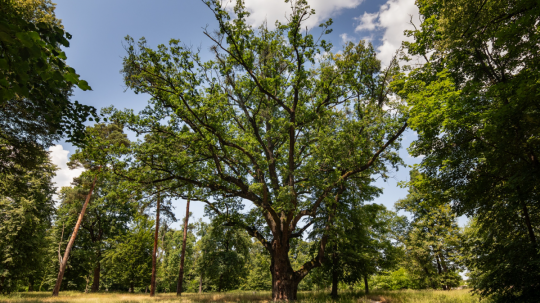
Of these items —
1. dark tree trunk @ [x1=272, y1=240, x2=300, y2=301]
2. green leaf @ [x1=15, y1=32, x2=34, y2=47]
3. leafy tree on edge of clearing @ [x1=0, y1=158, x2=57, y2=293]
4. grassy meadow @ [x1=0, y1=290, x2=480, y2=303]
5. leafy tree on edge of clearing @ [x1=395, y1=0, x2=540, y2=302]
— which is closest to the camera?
green leaf @ [x1=15, y1=32, x2=34, y2=47]

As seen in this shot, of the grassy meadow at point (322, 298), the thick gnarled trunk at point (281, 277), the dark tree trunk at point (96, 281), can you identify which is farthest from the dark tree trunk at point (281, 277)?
the dark tree trunk at point (96, 281)

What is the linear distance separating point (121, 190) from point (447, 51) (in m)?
15.6

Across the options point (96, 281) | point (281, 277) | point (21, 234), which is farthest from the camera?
point (96, 281)

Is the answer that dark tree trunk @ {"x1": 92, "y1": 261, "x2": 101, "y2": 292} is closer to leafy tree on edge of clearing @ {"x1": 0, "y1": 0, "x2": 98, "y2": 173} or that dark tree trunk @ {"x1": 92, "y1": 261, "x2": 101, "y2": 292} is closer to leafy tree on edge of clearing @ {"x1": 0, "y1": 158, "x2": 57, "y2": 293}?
leafy tree on edge of clearing @ {"x1": 0, "y1": 158, "x2": 57, "y2": 293}

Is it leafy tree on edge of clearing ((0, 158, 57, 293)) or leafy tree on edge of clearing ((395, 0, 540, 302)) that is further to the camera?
leafy tree on edge of clearing ((0, 158, 57, 293))

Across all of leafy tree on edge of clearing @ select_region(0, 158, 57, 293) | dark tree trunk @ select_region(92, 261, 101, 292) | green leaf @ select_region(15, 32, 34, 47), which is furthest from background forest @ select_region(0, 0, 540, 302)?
dark tree trunk @ select_region(92, 261, 101, 292)

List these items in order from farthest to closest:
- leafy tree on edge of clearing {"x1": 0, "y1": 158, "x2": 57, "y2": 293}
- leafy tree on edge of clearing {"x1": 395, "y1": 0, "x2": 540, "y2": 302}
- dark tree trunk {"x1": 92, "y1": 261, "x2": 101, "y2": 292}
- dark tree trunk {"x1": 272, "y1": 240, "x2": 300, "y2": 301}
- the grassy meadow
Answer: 1. dark tree trunk {"x1": 92, "y1": 261, "x2": 101, "y2": 292}
2. leafy tree on edge of clearing {"x1": 0, "y1": 158, "x2": 57, "y2": 293}
3. the grassy meadow
4. dark tree trunk {"x1": 272, "y1": 240, "x2": 300, "y2": 301}
5. leafy tree on edge of clearing {"x1": 395, "y1": 0, "x2": 540, "y2": 302}

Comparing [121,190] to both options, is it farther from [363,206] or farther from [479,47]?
[479,47]

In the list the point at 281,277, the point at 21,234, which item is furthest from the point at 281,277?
the point at 21,234

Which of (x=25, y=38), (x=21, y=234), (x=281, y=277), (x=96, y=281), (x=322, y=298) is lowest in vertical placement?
(x=96, y=281)

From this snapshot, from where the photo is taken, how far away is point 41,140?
1064 cm

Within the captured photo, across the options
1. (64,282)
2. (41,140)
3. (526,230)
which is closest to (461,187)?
(526,230)

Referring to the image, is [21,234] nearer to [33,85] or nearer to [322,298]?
[322,298]

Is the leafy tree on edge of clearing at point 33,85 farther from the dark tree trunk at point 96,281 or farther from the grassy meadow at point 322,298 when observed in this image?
the dark tree trunk at point 96,281
